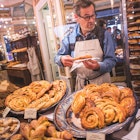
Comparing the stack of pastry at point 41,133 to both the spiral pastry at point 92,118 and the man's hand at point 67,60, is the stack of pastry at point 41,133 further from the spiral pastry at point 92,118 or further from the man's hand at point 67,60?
the man's hand at point 67,60

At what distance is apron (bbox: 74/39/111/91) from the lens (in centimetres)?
171

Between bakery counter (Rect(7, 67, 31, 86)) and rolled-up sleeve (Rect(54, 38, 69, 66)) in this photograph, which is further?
bakery counter (Rect(7, 67, 31, 86))

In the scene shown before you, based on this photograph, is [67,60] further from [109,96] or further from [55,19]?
[109,96]

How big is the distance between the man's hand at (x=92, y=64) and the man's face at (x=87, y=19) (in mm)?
281

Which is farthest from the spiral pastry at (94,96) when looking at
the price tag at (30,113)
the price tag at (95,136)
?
the price tag at (30,113)

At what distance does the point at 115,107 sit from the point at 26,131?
1.75ft

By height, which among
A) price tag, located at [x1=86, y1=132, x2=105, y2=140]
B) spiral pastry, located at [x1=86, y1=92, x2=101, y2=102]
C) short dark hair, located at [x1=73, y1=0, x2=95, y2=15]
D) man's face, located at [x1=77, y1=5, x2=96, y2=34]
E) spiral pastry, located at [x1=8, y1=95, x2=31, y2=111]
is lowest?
price tag, located at [x1=86, y1=132, x2=105, y2=140]

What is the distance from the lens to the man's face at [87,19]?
66.0 inches

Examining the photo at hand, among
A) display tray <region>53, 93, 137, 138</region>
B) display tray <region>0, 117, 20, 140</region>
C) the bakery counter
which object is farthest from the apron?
display tray <region>0, 117, 20, 140</region>

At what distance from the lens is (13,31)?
2105mm

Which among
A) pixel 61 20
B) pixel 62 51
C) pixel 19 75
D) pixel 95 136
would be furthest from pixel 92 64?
pixel 19 75

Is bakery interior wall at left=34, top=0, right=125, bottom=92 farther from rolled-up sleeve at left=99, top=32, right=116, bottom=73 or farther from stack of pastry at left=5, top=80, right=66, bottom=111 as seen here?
stack of pastry at left=5, top=80, right=66, bottom=111

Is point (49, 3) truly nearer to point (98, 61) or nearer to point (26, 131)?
point (98, 61)

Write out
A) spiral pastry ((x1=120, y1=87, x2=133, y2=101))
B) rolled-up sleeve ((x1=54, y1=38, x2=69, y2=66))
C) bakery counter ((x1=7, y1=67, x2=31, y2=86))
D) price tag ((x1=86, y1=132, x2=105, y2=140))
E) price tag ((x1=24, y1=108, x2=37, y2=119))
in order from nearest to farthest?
price tag ((x1=86, y1=132, x2=105, y2=140))
spiral pastry ((x1=120, y1=87, x2=133, y2=101))
price tag ((x1=24, y1=108, x2=37, y2=119))
rolled-up sleeve ((x1=54, y1=38, x2=69, y2=66))
bakery counter ((x1=7, y1=67, x2=31, y2=86))
